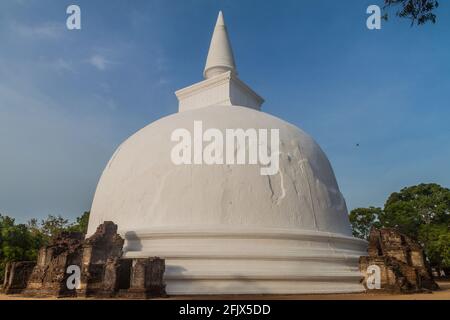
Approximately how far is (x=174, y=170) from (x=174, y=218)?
160 cm

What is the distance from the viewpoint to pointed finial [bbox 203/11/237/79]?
19.9 meters

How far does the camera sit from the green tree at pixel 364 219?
2906 cm

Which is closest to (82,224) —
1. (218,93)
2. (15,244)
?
(15,244)

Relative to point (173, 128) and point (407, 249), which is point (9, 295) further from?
point (407, 249)

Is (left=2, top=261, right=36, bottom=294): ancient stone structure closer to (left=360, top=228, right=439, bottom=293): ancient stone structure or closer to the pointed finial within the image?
(left=360, top=228, right=439, bottom=293): ancient stone structure

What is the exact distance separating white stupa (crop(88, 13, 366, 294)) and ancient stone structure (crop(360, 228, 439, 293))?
665mm

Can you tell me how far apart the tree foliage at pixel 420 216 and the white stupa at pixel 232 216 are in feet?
40.9

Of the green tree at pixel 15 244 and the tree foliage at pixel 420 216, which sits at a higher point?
the tree foliage at pixel 420 216

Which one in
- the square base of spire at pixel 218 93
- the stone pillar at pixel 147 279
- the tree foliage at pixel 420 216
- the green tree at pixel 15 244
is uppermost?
the square base of spire at pixel 218 93

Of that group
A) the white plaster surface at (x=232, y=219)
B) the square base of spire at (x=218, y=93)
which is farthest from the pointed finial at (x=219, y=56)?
the white plaster surface at (x=232, y=219)

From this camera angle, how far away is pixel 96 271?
1011cm

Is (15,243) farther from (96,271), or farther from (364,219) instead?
(364,219)

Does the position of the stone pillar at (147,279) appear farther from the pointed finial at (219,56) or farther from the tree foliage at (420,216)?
the tree foliage at (420,216)

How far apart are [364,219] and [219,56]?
1739 cm
